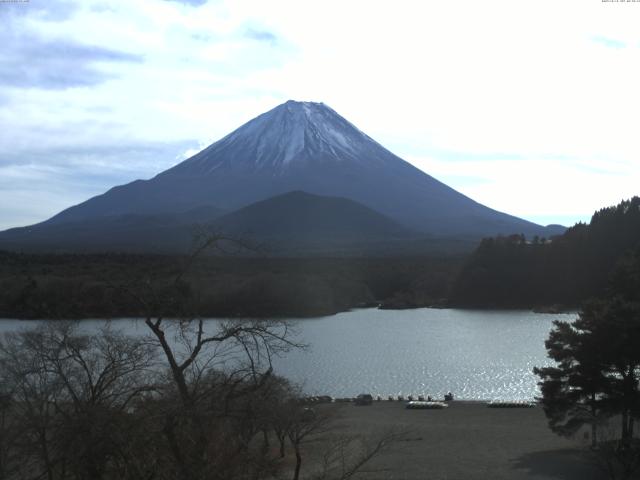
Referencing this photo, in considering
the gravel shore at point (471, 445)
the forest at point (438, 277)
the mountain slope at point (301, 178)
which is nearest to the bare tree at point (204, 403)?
the gravel shore at point (471, 445)

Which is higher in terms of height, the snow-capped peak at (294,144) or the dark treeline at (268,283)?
the snow-capped peak at (294,144)

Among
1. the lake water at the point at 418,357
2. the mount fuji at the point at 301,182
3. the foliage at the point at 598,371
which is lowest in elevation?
the lake water at the point at 418,357

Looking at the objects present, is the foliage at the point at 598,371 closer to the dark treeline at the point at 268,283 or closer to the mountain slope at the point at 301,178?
the dark treeline at the point at 268,283

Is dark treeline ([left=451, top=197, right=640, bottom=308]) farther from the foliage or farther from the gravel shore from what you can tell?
the foliage

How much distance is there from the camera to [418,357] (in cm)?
2188

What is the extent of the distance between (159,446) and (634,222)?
1668 inches

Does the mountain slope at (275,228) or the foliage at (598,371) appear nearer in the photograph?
the foliage at (598,371)

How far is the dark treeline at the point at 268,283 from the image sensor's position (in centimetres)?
3116

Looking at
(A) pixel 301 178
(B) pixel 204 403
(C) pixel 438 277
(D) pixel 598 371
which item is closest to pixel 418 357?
(D) pixel 598 371

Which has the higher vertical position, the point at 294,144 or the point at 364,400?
the point at 294,144

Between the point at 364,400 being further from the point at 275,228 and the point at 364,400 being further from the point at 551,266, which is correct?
the point at 275,228

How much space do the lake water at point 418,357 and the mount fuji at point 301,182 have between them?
155 ft

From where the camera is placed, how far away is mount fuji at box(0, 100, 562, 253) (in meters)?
82.1

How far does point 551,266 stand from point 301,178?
48.4m
